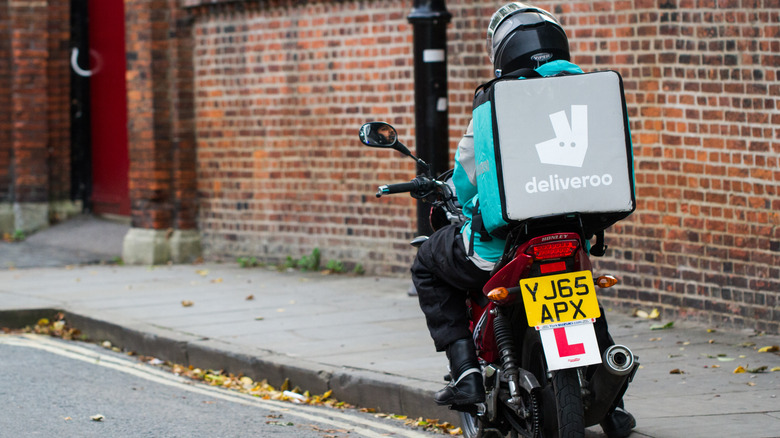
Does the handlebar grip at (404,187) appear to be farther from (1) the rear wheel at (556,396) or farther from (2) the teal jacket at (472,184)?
(1) the rear wheel at (556,396)

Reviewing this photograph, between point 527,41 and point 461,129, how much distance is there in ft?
17.5

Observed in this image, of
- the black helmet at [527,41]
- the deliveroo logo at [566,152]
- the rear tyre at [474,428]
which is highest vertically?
the black helmet at [527,41]

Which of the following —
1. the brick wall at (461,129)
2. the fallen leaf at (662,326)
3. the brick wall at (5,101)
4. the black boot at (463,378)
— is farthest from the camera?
the brick wall at (5,101)

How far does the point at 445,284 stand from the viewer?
5078 millimetres

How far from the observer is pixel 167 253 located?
1260cm

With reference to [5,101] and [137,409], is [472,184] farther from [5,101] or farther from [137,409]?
[5,101]

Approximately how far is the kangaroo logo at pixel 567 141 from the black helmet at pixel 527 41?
0.40m

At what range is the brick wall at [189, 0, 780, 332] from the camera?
7.84m

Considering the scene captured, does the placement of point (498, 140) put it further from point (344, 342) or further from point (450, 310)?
point (344, 342)

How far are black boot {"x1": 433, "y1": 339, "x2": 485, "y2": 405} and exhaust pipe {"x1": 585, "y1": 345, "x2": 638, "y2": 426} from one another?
1.72 ft

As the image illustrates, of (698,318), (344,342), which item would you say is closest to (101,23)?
(344,342)

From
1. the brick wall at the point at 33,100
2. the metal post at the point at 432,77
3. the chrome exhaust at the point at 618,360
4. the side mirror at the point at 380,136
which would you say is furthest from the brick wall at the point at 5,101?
the chrome exhaust at the point at 618,360

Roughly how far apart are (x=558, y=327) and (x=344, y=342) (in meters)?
3.58

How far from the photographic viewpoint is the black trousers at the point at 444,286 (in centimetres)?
491
